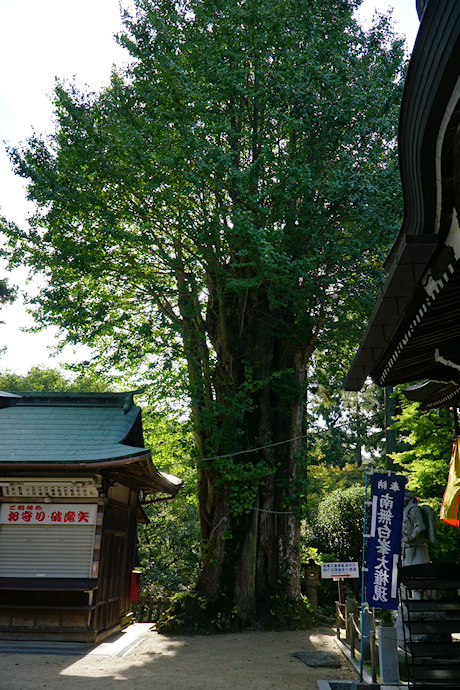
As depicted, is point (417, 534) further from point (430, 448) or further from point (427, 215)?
point (427, 215)

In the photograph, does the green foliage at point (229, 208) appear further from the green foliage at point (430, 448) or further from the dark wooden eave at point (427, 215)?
the dark wooden eave at point (427, 215)

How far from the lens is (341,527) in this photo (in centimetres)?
1870

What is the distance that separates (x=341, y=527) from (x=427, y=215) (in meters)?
17.3

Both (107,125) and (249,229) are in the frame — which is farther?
(107,125)

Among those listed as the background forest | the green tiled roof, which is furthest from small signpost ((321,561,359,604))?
the green tiled roof

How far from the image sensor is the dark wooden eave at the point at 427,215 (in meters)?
2.35

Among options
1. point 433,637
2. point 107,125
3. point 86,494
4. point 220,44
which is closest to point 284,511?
point 86,494

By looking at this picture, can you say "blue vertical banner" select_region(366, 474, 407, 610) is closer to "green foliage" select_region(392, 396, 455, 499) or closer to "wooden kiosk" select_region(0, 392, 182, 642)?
"wooden kiosk" select_region(0, 392, 182, 642)

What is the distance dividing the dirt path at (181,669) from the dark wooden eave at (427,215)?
5.77 metres

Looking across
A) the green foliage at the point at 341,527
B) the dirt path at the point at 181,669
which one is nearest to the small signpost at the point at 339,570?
the dirt path at the point at 181,669

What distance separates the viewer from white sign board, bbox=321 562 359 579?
11258 millimetres

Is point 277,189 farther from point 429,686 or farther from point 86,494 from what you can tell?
point 429,686

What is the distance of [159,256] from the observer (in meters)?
14.2

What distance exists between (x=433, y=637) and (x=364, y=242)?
8.18 meters
